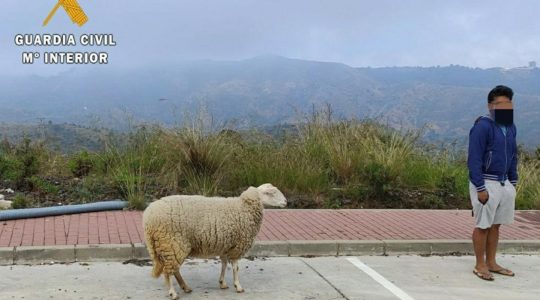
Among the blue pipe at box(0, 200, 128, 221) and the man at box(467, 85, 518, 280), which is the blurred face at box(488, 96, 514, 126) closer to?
the man at box(467, 85, 518, 280)

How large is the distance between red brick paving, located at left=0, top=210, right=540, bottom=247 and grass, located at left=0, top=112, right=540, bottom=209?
33.5 inches

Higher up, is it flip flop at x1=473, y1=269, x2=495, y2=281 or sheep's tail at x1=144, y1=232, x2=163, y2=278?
sheep's tail at x1=144, y1=232, x2=163, y2=278

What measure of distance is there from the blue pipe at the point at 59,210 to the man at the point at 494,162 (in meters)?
5.56

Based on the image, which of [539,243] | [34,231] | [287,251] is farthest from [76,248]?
[539,243]

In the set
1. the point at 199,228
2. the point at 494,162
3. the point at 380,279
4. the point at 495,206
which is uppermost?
the point at 494,162

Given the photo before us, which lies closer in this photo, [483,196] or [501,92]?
[483,196]

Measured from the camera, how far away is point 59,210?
863cm

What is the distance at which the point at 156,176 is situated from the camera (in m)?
11.1

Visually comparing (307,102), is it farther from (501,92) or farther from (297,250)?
(501,92)

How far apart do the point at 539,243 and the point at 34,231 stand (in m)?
7.04

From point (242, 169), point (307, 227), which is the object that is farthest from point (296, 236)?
point (242, 169)

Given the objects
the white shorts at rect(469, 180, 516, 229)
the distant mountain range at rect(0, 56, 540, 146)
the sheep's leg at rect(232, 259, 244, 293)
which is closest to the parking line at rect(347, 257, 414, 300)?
the white shorts at rect(469, 180, 516, 229)

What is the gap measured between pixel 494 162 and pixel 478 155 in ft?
0.64

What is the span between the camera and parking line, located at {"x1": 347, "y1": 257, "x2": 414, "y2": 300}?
599 cm
